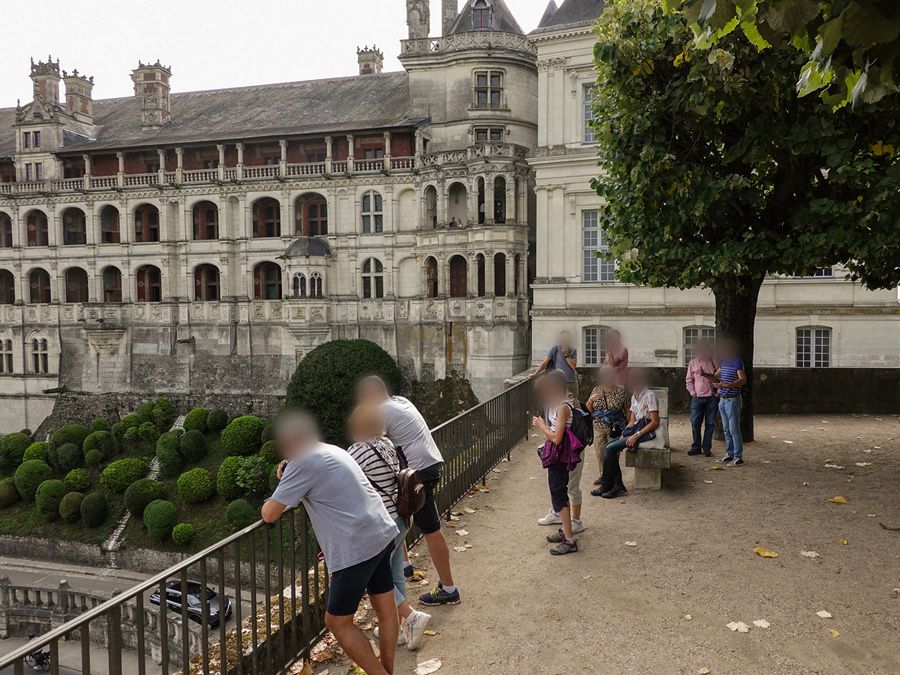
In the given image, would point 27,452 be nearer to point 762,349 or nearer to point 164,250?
point 164,250

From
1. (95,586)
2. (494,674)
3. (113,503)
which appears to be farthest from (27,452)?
(494,674)

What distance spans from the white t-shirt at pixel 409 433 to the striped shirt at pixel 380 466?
0.66m

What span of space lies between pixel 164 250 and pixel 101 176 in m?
6.09

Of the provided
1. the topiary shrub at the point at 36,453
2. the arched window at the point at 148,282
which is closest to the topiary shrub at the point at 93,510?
the topiary shrub at the point at 36,453

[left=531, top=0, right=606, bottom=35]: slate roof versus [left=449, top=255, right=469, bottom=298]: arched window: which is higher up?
[left=531, top=0, right=606, bottom=35]: slate roof

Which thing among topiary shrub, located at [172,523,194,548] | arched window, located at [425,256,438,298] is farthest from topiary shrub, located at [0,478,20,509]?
arched window, located at [425,256,438,298]

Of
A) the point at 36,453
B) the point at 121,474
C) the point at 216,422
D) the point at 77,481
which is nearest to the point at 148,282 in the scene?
the point at 216,422

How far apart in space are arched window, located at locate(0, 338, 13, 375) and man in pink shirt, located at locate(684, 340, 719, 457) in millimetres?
41996

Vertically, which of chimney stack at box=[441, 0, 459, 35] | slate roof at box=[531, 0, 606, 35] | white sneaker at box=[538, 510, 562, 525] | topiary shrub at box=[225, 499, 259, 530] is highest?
chimney stack at box=[441, 0, 459, 35]

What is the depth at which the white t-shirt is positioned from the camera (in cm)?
594

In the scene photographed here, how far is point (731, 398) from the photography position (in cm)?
1063

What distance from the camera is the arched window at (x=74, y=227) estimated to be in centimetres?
4023

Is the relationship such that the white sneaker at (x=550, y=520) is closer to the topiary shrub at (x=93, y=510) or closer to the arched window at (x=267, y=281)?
the topiary shrub at (x=93, y=510)

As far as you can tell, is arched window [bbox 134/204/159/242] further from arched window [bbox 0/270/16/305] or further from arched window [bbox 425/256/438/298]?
arched window [bbox 425/256/438/298]
